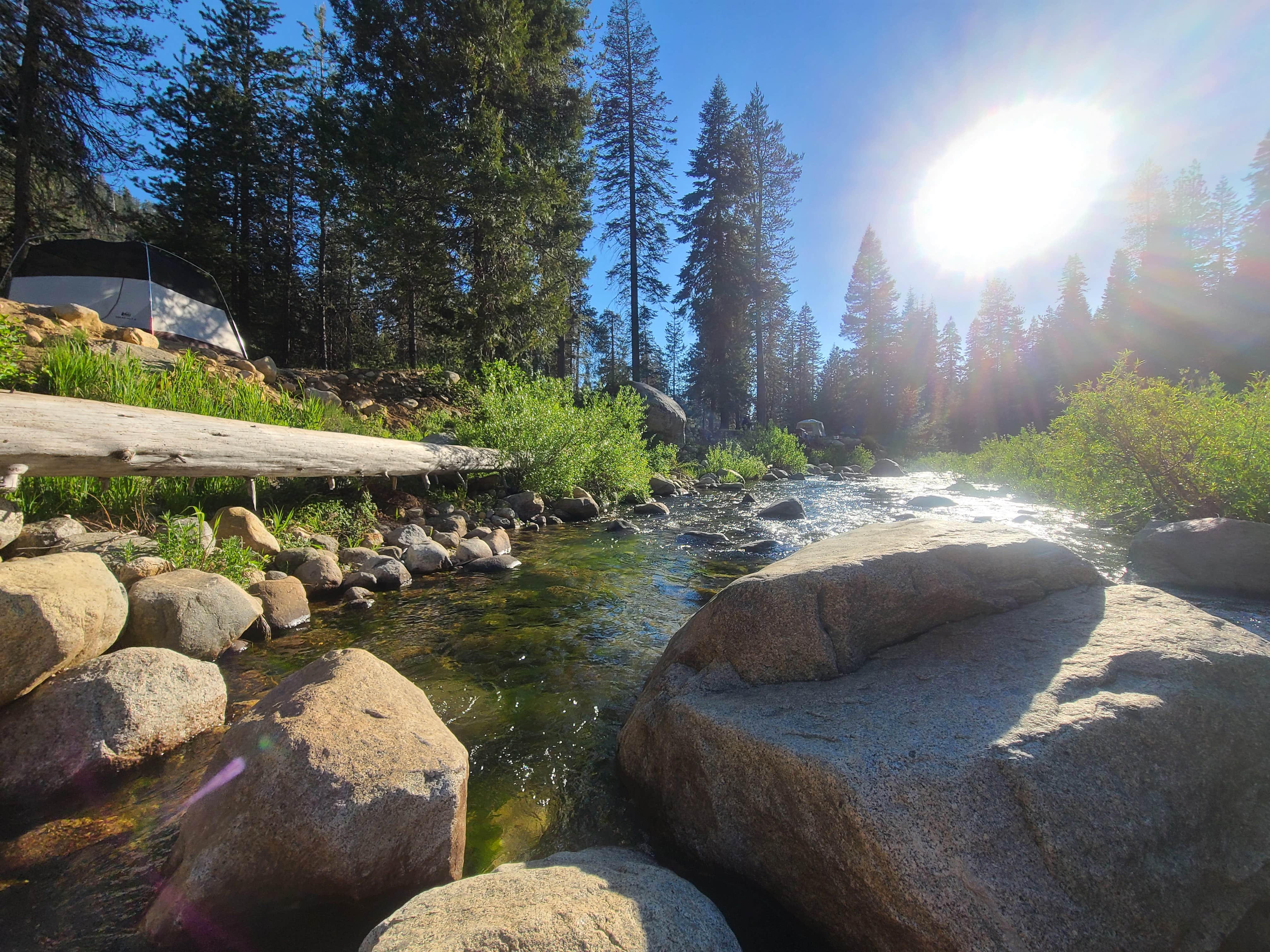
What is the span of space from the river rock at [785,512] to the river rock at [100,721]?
8.87m

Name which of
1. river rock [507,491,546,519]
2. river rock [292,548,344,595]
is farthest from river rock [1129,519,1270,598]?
river rock [507,491,546,519]

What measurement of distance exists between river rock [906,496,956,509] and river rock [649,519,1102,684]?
8.73m

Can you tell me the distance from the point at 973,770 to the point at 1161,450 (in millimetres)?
6074

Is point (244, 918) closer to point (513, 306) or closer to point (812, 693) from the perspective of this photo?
point (812, 693)

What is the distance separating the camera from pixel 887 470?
71.6 ft

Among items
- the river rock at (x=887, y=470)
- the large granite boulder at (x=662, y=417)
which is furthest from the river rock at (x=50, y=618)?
the river rock at (x=887, y=470)

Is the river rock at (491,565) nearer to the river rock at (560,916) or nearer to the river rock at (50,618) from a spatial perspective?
the river rock at (50,618)

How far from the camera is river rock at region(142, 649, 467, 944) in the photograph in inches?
62.0

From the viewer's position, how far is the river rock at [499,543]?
259 inches

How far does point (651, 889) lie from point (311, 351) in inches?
1079

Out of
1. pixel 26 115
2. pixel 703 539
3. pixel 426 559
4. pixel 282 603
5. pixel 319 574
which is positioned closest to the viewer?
pixel 282 603

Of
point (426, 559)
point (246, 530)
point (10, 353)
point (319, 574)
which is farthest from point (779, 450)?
point (10, 353)

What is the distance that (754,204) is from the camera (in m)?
26.9

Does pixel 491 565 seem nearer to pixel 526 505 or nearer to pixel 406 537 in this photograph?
pixel 406 537
